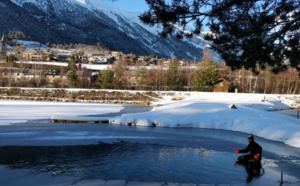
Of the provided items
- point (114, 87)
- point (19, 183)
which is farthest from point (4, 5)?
point (19, 183)

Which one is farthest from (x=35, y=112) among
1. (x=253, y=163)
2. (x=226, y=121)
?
(x=253, y=163)

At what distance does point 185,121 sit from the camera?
60.5ft

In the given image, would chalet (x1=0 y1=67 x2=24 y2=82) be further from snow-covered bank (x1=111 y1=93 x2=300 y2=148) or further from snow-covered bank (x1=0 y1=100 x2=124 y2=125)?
snow-covered bank (x1=111 y1=93 x2=300 y2=148)

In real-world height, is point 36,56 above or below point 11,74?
above

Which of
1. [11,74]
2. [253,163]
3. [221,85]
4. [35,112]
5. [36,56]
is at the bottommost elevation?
[35,112]

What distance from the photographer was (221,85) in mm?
47500

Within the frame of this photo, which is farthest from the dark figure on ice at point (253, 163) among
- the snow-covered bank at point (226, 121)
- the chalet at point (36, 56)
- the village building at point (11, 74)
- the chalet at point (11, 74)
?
the chalet at point (36, 56)

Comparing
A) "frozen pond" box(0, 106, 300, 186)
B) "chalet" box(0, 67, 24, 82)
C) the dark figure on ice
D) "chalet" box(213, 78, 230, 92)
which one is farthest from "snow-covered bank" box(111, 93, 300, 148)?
"chalet" box(0, 67, 24, 82)

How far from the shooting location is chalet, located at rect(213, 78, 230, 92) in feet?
155

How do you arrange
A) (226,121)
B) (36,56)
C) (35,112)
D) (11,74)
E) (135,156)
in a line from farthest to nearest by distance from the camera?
(36,56), (11,74), (35,112), (226,121), (135,156)

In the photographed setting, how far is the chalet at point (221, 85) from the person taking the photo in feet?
155

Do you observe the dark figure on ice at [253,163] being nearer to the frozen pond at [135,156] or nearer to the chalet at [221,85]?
the frozen pond at [135,156]

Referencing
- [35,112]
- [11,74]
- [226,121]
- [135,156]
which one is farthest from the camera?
[11,74]

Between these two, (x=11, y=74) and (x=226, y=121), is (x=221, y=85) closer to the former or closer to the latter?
(x=226, y=121)
